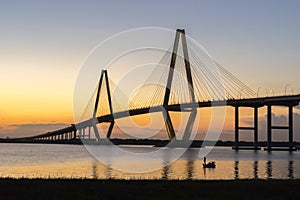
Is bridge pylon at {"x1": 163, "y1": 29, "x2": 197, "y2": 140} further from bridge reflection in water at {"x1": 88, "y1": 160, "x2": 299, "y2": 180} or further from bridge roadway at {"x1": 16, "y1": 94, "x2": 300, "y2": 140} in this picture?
bridge reflection in water at {"x1": 88, "y1": 160, "x2": 299, "y2": 180}

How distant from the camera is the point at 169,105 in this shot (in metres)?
95.5

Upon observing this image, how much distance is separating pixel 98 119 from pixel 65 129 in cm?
4217
